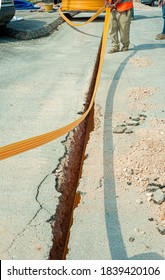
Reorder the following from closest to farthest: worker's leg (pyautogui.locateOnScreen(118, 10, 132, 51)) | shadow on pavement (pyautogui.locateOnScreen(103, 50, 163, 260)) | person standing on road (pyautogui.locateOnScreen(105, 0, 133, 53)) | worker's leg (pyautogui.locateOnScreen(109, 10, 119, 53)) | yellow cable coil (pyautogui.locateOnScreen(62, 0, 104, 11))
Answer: shadow on pavement (pyautogui.locateOnScreen(103, 50, 163, 260)) < person standing on road (pyautogui.locateOnScreen(105, 0, 133, 53)) < worker's leg (pyautogui.locateOnScreen(118, 10, 132, 51)) < worker's leg (pyautogui.locateOnScreen(109, 10, 119, 53)) < yellow cable coil (pyautogui.locateOnScreen(62, 0, 104, 11))

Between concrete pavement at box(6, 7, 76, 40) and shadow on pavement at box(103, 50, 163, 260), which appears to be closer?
shadow on pavement at box(103, 50, 163, 260)

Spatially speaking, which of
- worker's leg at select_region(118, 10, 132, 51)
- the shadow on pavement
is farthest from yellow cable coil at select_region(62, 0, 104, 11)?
the shadow on pavement

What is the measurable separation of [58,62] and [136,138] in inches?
157

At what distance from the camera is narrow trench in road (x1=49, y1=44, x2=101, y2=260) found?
2756 mm

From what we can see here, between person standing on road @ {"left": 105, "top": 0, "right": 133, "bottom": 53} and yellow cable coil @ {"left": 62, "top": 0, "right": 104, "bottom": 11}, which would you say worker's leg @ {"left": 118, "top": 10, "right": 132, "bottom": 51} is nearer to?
person standing on road @ {"left": 105, "top": 0, "right": 133, "bottom": 53}

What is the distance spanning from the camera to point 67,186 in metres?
3.47

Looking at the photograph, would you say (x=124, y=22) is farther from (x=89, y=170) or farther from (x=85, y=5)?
(x=89, y=170)

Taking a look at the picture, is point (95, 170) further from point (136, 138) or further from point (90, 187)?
point (136, 138)

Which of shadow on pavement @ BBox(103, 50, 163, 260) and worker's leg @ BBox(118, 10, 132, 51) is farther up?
worker's leg @ BBox(118, 10, 132, 51)

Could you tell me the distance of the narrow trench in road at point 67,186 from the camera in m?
2.76

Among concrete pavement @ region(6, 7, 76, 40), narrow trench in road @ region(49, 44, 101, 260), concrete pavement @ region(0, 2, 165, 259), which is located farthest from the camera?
concrete pavement @ region(6, 7, 76, 40)

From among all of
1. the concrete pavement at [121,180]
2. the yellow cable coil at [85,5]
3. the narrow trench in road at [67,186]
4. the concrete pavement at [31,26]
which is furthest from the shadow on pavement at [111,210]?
the yellow cable coil at [85,5]

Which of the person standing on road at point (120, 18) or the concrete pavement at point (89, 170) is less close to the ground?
the person standing on road at point (120, 18)

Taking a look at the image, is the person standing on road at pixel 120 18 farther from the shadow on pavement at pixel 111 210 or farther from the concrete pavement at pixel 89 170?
the shadow on pavement at pixel 111 210
